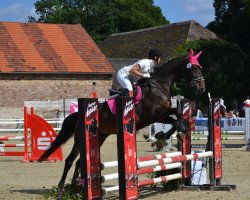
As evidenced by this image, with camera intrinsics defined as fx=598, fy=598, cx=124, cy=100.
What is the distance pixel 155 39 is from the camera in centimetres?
4859

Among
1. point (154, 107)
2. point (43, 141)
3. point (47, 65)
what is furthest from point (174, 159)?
point (47, 65)

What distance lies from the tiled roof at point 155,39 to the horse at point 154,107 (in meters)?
34.1

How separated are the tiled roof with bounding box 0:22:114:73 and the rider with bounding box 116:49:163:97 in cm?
2737

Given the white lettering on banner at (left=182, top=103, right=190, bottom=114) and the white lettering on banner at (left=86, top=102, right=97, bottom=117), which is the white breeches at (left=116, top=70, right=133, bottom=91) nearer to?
the white lettering on banner at (left=182, top=103, right=190, bottom=114)

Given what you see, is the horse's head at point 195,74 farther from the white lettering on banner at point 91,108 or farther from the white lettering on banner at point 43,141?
the white lettering on banner at point 43,141

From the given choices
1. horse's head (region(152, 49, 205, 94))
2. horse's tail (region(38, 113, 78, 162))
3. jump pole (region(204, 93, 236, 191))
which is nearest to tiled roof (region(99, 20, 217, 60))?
horse's head (region(152, 49, 205, 94))

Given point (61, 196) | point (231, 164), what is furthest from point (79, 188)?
point (231, 164)

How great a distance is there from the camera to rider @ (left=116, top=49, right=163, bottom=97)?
33.0 feet

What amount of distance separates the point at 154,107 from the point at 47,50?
30.8 metres

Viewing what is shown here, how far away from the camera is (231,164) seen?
1413 cm

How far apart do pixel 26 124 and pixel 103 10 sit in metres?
53.8

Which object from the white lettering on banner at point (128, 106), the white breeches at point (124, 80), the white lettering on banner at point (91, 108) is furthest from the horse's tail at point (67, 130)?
the white lettering on banner at point (128, 106)

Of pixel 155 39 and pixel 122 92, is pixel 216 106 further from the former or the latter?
pixel 155 39

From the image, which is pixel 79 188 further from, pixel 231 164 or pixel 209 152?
pixel 231 164
